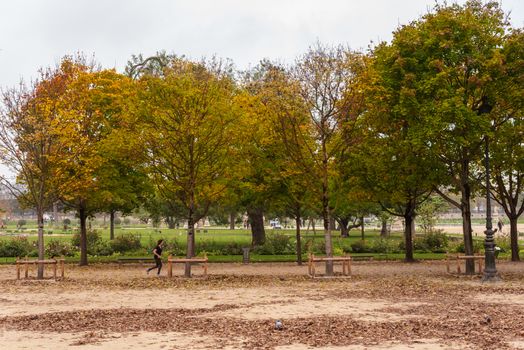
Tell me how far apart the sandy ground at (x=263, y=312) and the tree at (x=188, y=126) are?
4.71 meters

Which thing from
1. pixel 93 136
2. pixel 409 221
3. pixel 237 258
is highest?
pixel 93 136

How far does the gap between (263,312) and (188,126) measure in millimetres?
11569

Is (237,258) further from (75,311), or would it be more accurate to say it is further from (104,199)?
(75,311)

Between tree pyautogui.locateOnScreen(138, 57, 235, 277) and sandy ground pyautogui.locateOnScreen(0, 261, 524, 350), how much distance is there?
4.71 meters

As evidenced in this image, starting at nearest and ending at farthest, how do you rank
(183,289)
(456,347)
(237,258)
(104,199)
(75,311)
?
(456,347)
(75,311)
(183,289)
(104,199)
(237,258)

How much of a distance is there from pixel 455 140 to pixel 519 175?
41.0 feet

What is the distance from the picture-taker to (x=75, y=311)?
15023mm

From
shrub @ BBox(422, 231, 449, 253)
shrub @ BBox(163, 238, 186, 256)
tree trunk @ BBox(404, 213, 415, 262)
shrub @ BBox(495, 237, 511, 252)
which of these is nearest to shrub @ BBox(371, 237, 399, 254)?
shrub @ BBox(422, 231, 449, 253)

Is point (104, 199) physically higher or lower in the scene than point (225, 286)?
higher

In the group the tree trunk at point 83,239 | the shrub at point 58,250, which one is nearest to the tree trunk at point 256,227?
the shrub at point 58,250

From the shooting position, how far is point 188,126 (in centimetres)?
2414

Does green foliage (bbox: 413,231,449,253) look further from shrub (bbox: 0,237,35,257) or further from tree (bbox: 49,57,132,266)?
shrub (bbox: 0,237,35,257)

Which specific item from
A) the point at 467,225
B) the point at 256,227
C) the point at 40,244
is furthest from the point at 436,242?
the point at 40,244

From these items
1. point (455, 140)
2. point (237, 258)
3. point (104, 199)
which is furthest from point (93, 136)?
point (455, 140)
